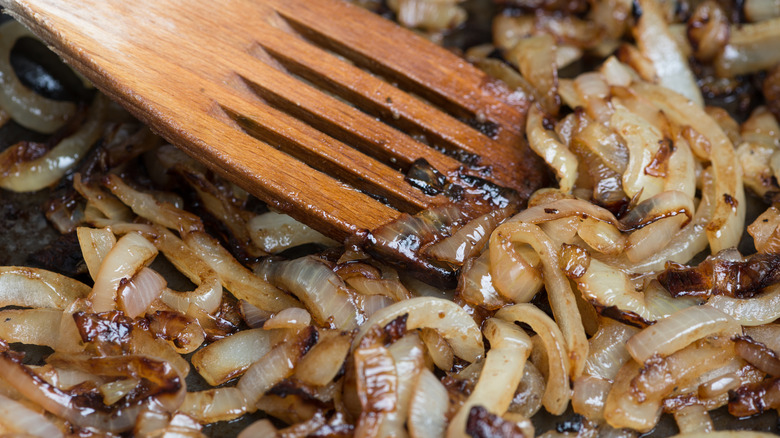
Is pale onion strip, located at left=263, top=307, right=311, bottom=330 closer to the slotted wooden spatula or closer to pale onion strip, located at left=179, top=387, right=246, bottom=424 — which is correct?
pale onion strip, located at left=179, top=387, right=246, bottom=424

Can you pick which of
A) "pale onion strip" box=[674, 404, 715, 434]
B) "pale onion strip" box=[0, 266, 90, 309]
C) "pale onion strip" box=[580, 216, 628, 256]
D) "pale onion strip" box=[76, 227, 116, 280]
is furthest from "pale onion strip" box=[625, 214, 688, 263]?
"pale onion strip" box=[0, 266, 90, 309]

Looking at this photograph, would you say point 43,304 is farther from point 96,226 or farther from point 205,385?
point 205,385

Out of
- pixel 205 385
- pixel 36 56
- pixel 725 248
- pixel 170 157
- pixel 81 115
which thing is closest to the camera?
pixel 205 385

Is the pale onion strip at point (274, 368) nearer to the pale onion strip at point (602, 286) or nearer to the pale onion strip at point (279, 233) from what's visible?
the pale onion strip at point (279, 233)

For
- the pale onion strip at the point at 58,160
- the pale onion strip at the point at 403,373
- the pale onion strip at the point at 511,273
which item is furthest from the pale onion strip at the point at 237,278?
the pale onion strip at the point at 58,160

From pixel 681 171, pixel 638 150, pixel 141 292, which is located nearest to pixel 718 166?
pixel 681 171

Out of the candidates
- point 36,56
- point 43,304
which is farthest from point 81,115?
point 43,304
